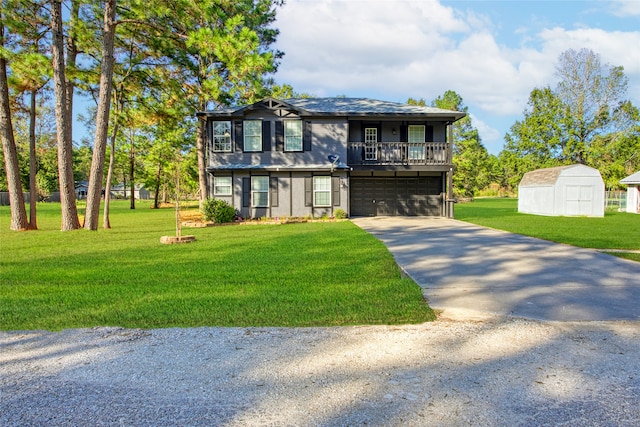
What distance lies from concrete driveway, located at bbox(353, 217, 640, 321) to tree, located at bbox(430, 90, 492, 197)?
34.1m

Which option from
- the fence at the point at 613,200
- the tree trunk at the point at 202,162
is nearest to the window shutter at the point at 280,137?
the tree trunk at the point at 202,162

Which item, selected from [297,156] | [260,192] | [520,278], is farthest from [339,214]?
[520,278]

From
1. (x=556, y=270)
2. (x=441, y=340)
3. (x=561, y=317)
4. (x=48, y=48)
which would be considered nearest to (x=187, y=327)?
(x=441, y=340)

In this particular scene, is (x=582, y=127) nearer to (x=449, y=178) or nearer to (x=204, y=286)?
(x=449, y=178)

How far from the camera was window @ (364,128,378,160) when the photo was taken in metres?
21.6

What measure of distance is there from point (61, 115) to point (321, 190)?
11.2 metres

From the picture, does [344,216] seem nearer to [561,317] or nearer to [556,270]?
[556,270]

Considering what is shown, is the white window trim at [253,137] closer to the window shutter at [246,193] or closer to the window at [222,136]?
the window at [222,136]

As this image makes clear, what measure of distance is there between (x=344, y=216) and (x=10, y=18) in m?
14.9

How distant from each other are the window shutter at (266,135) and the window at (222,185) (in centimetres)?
234

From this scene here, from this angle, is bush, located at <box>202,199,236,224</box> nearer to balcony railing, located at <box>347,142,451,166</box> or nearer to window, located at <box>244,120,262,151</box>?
window, located at <box>244,120,262,151</box>

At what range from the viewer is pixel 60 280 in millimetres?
7277

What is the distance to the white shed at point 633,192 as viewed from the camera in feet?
94.4

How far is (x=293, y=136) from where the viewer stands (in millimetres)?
20953
